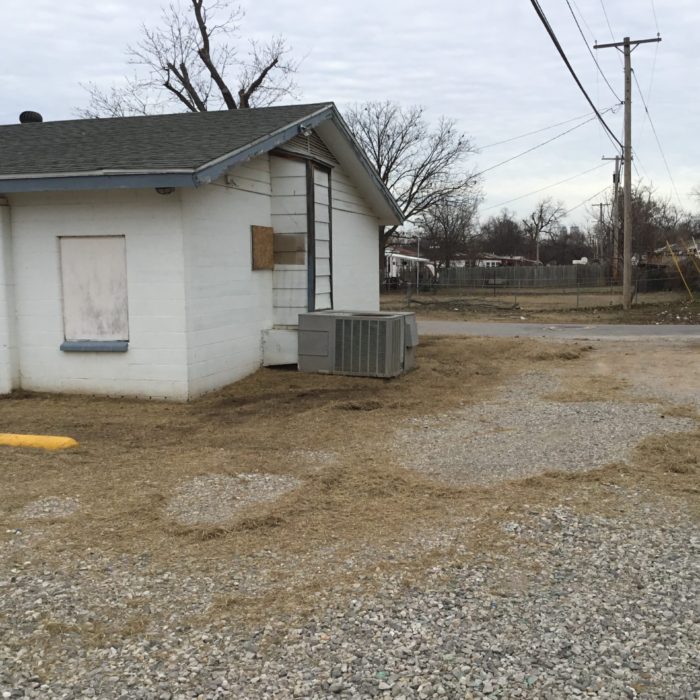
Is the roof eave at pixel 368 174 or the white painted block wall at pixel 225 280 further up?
the roof eave at pixel 368 174

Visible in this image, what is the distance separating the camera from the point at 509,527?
4707 mm

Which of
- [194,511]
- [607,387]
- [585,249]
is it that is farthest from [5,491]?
[585,249]

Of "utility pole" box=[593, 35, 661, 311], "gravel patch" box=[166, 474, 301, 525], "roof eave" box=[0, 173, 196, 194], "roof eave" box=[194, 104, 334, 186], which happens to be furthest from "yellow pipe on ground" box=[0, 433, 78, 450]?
"utility pole" box=[593, 35, 661, 311]

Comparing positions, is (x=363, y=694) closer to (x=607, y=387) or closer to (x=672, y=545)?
(x=672, y=545)

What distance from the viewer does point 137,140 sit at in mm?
10375

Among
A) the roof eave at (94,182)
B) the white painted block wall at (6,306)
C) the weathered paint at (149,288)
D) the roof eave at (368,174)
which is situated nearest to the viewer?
the roof eave at (94,182)

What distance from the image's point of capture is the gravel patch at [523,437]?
6.23 metres

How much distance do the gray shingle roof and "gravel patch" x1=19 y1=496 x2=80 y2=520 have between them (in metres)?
4.33

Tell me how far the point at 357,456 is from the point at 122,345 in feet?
13.8

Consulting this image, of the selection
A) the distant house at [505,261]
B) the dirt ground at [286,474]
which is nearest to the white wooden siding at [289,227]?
the dirt ground at [286,474]

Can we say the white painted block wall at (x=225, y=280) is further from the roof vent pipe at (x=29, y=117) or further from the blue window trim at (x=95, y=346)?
the roof vent pipe at (x=29, y=117)

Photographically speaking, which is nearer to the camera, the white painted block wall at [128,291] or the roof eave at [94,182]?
the roof eave at [94,182]

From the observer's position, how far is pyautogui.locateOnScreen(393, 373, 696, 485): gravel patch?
6.23 metres

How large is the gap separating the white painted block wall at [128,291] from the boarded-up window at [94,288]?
11cm
